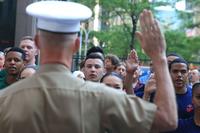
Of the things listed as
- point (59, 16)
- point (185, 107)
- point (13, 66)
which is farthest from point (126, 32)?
point (59, 16)

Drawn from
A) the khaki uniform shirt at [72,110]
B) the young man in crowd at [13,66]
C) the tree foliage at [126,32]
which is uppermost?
the tree foliage at [126,32]

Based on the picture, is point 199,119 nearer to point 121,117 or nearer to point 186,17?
point 121,117

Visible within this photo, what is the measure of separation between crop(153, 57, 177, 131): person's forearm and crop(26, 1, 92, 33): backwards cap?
429 millimetres

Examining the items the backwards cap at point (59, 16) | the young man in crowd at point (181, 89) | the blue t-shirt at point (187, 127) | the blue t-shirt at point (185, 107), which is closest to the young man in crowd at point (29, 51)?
the young man in crowd at point (181, 89)

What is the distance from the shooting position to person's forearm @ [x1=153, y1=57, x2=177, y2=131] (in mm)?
2217

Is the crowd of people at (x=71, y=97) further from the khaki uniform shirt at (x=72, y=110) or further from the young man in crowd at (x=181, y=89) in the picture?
the young man in crowd at (x=181, y=89)

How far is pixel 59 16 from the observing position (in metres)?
2.26

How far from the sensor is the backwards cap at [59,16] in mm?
2266

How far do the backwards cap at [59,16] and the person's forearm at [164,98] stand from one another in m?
0.43

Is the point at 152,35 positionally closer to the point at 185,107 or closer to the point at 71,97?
the point at 71,97

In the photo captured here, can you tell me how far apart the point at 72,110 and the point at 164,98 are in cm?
43

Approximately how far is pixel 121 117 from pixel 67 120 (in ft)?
0.82

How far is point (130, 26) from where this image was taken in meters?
20.7

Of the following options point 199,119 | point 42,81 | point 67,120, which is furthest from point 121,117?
point 199,119
